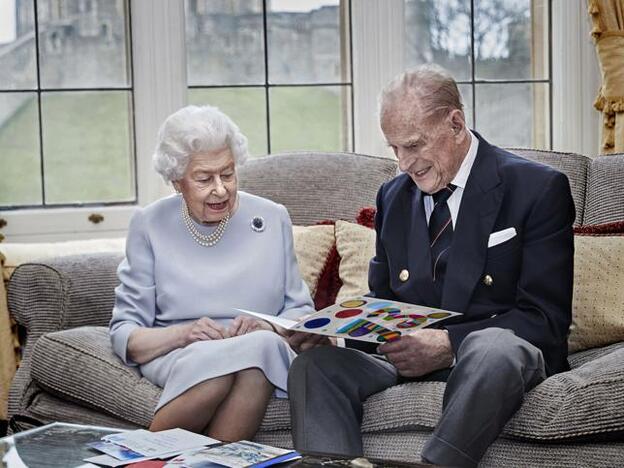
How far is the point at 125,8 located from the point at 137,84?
0.29m

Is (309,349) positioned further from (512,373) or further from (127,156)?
(127,156)

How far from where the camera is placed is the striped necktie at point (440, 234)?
243 cm

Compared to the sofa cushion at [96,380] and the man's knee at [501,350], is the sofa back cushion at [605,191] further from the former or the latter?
the sofa cushion at [96,380]

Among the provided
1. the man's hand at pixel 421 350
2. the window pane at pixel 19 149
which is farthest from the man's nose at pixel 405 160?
the window pane at pixel 19 149

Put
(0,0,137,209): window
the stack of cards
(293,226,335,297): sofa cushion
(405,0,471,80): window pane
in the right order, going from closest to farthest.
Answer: the stack of cards < (293,226,335,297): sofa cushion < (0,0,137,209): window < (405,0,471,80): window pane

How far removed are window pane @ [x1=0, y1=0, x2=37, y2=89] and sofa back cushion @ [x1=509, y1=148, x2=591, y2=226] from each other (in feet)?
6.01

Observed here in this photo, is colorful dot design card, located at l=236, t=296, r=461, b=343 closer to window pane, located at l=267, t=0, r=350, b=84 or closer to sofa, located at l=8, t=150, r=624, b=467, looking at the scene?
sofa, located at l=8, t=150, r=624, b=467

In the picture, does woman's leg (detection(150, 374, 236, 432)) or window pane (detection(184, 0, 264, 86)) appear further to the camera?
window pane (detection(184, 0, 264, 86))

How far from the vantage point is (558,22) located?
13.0 ft

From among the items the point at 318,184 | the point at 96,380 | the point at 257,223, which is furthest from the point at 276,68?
the point at 96,380

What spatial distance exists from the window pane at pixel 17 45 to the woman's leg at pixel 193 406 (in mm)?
1809

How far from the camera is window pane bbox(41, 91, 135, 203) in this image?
12.4 feet

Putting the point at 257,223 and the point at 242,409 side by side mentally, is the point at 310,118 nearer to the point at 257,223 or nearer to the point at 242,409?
the point at 257,223

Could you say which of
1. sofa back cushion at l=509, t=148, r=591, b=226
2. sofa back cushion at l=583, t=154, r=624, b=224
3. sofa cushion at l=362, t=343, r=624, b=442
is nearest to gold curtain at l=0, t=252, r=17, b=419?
sofa cushion at l=362, t=343, r=624, b=442
